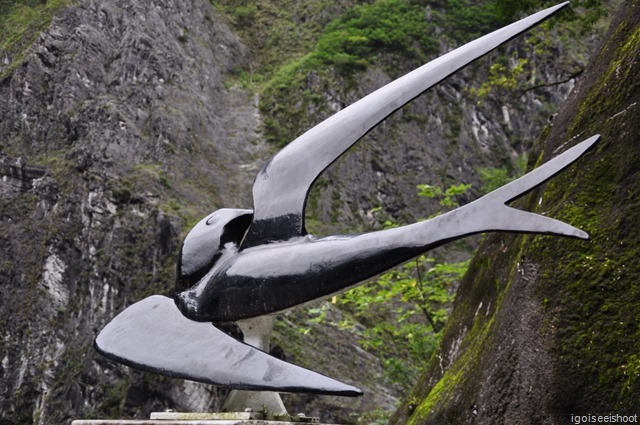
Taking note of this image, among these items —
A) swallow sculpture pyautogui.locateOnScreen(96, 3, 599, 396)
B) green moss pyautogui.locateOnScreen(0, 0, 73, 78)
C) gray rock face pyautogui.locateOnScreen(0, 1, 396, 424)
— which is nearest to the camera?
swallow sculpture pyautogui.locateOnScreen(96, 3, 599, 396)

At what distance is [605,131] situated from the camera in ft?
14.1

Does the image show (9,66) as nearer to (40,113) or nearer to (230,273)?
(40,113)

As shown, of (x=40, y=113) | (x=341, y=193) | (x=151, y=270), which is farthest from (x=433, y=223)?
(x=40, y=113)

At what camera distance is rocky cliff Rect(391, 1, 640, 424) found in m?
3.66

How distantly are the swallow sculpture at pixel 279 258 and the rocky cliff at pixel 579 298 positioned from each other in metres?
1.02

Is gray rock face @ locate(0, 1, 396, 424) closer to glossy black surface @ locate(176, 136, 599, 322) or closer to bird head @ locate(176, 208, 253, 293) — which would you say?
bird head @ locate(176, 208, 253, 293)

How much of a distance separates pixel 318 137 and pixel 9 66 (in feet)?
52.5

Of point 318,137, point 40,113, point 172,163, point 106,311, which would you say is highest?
point 318,137

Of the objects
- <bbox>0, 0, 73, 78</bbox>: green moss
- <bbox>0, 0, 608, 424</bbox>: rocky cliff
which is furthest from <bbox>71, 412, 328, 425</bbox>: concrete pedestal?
<bbox>0, 0, 73, 78</bbox>: green moss

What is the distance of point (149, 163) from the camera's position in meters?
15.2

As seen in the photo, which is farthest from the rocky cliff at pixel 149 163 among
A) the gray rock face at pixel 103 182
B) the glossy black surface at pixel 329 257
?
the glossy black surface at pixel 329 257

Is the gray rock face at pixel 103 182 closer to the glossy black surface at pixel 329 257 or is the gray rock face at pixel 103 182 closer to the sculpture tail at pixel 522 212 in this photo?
the glossy black surface at pixel 329 257

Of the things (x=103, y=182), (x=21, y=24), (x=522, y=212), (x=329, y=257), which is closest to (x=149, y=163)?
(x=103, y=182)

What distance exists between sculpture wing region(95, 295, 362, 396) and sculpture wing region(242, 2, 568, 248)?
0.61 metres
